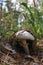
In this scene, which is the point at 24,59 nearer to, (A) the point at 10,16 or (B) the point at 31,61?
(B) the point at 31,61

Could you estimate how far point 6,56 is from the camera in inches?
103

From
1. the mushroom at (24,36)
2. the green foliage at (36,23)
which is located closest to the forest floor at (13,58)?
the mushroom at (24,36)

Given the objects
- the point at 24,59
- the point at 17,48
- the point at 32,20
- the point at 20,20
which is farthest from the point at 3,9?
the point at 24,59

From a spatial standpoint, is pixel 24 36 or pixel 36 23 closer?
pixel 24 36

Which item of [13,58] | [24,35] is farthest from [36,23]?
[13,58]

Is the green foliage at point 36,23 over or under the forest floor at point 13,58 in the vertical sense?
over

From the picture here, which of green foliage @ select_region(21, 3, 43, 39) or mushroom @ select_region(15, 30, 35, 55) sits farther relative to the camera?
Result: green foliage @ select_region(21, 3, 43, 39)

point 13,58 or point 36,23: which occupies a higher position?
point 36,23

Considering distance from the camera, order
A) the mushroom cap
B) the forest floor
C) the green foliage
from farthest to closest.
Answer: the green foliage, the mushroom cap, the forest floor

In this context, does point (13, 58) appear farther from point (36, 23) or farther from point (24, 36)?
point (36, 23)

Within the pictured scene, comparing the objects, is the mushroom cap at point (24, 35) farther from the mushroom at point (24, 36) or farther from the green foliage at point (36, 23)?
the green foliage at point (36, 23)

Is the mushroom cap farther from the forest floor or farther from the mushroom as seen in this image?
the forest floor

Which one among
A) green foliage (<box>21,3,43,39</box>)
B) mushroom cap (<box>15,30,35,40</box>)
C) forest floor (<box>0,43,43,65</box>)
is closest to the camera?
forest floor (<box>0,43,43,65</box>)

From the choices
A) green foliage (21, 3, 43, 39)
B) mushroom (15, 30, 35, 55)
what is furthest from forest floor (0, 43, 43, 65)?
green foliage (21, 3, 43, 39)
